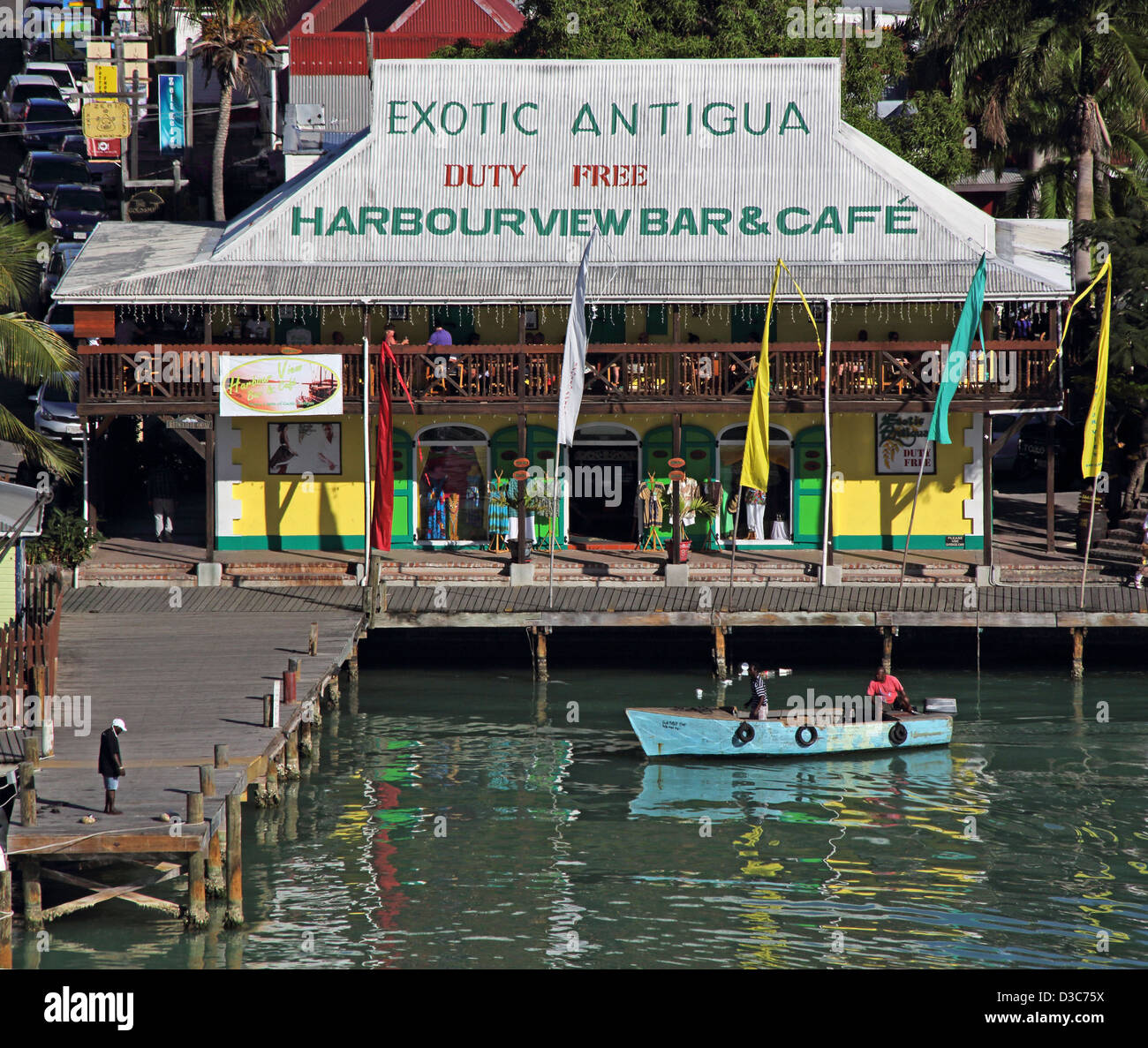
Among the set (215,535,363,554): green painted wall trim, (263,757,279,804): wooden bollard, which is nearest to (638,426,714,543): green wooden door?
(215,535,363,554): green painted wall trim

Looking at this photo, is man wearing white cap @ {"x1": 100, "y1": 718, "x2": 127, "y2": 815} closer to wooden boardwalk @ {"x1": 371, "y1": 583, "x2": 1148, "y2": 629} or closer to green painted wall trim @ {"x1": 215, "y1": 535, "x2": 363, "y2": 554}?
wooden boardwalk @ {"x1": 371, "y1": 583, "x2": 1148, "y2": 629}

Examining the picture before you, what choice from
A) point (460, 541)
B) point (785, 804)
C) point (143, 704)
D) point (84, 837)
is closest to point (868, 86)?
point (460, 541)

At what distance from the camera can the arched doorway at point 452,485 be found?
1598 inches

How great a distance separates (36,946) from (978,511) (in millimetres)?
25848

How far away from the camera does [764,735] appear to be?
30312mm

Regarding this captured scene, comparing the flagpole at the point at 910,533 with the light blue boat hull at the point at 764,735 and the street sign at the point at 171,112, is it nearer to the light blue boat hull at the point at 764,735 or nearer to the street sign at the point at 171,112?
the light blue boat hull at the point at 764,735

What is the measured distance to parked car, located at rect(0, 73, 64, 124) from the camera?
2516 inches

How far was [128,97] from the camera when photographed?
51.4 metres

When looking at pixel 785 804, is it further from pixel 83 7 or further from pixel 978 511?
pixel 83 7

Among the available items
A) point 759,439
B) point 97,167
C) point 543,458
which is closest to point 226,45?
point 97,167

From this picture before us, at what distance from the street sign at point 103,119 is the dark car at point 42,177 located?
6985mm

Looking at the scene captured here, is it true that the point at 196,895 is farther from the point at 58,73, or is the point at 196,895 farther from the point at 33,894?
the point at 58,73

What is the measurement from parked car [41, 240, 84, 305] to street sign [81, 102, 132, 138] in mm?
3443

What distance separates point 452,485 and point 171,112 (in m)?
23.9
